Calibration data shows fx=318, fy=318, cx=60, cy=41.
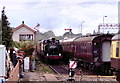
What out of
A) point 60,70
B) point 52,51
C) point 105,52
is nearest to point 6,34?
point 60,70

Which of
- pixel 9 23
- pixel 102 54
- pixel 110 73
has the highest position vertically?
pixel 9 23

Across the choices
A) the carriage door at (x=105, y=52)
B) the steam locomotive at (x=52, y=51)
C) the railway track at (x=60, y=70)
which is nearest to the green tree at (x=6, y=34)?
the railway track at (x=60, y=70)

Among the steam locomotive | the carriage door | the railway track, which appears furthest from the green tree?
the carriage door

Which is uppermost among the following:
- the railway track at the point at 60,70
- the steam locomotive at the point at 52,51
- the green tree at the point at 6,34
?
the green tree at the point at 6,34

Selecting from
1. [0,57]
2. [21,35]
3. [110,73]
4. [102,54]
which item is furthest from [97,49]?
[21,35]

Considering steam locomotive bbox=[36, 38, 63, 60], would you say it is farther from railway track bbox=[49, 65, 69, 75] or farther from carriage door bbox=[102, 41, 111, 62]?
carriage door bbox=[102, 41, 111, 62]

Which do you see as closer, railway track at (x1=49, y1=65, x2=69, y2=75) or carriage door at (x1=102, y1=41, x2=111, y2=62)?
carriage door at (x1=102, y1=41, x2=111, y2=62)

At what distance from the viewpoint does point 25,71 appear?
77.5ft

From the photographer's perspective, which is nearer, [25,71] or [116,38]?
[116,38]

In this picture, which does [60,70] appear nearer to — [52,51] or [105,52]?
[105,52]

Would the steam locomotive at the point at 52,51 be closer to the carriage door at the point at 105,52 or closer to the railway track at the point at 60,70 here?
the railway track at the point at 60,70

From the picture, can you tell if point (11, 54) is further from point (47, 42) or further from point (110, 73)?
point (47, 42)

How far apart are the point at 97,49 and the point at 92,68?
5.92 ft

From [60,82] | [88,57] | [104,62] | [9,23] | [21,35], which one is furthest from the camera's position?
[21,35]
